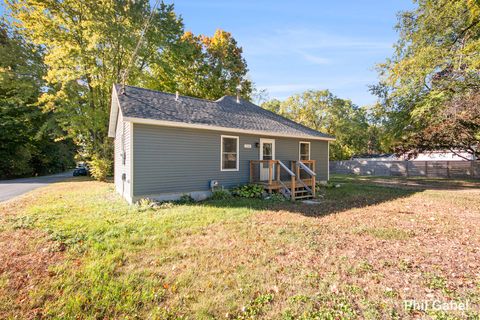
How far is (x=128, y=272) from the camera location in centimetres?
328

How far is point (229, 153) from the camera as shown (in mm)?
9781

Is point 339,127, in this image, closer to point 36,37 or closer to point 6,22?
point 36,37

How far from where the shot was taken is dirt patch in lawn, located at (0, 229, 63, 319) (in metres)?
2.53

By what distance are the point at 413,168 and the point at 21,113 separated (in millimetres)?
35238

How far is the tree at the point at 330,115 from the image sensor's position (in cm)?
2969

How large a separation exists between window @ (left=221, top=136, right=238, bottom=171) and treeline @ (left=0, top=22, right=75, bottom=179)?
14.1m

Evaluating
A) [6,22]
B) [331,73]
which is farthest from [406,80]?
[6,22]

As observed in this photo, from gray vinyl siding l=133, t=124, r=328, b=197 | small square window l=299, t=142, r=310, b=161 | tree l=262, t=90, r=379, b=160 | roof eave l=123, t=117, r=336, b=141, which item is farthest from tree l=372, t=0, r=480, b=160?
tree l=262, t=90, r=379, b=160

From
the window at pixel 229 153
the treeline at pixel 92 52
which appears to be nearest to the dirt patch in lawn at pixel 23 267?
the window at pixel 229 153

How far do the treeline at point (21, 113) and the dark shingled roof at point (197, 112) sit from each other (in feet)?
38.4

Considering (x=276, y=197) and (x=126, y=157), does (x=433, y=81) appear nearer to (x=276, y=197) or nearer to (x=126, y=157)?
(x=276, y=197)

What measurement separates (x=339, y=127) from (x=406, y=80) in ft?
60.1

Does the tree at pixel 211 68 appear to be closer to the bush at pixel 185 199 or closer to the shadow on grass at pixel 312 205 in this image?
the bush at pixel 185 199

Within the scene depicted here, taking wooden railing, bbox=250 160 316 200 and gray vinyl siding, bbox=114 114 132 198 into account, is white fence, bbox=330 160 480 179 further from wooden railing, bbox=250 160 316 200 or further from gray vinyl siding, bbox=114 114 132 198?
gray vinyl siding, bbox=114 114 132 198
